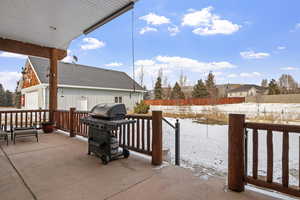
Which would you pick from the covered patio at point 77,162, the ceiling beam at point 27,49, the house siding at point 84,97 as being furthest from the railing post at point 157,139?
the house siding at point 84,97

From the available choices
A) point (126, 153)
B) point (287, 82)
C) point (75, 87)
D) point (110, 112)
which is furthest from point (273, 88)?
point (110, 112)

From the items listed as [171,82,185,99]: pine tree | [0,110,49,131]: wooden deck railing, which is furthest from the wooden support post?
[171,82,185,99]: pine tree

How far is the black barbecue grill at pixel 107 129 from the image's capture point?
294 centimetres

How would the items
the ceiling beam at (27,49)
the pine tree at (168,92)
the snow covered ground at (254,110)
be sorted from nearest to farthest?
the ceiling beam at (27,49) < the snow covered ground at (254,110) < the pine tree at (168,92)

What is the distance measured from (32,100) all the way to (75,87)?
3494 millimetres

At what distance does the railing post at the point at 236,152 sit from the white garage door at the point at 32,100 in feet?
41.0

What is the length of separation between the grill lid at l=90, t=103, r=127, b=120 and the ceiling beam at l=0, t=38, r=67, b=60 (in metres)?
4.14

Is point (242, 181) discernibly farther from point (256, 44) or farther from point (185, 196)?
point (256, 44)

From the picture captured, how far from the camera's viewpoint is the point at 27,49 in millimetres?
5480

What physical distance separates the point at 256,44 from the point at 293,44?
2801 mm

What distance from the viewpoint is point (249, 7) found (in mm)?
9898

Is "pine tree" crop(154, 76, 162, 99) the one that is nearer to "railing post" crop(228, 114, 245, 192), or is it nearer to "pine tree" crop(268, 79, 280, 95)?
"pine tree" crop(268, 79, 280, 95)

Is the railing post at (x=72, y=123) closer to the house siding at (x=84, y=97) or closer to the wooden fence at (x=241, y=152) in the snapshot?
the wooden fence at (x=241, y=152)

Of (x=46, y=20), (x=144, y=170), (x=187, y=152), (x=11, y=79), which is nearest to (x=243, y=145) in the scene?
(x=144, y=170)
